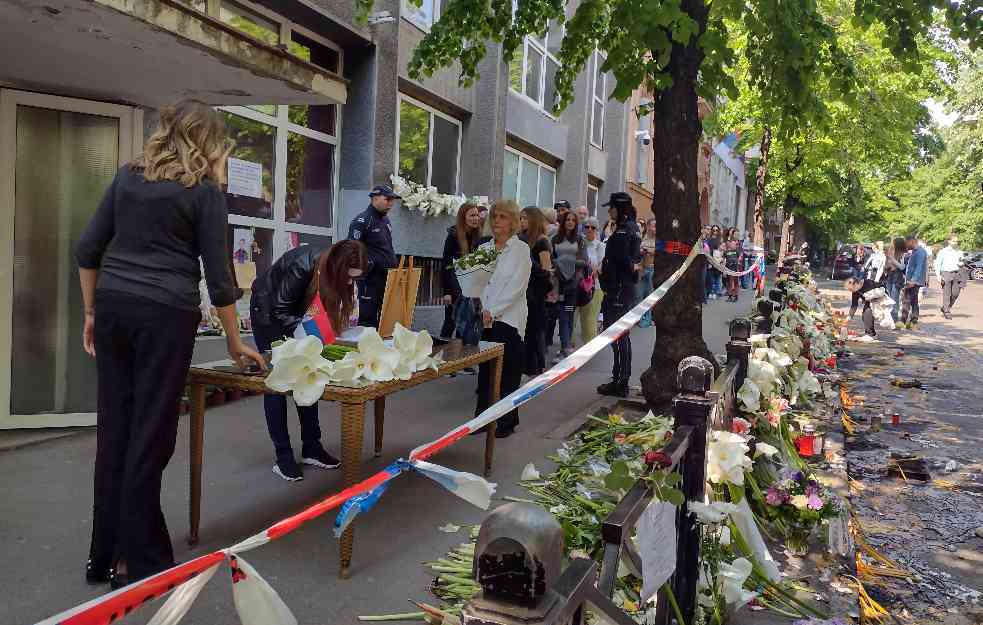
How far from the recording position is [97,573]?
3426 millimetres

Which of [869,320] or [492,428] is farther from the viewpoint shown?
[869,320]

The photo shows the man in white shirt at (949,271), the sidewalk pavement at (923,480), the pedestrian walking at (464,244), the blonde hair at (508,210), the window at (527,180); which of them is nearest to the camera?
the sidewalk pavement at (923,480)

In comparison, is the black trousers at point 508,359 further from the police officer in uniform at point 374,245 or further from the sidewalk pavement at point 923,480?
the sidewalk pavement at point 923,480

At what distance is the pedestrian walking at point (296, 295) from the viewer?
4.46m

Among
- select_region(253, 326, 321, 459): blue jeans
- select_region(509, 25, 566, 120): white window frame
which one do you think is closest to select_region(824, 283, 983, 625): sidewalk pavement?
select_region(253, 326, 321, 459): blue jeans

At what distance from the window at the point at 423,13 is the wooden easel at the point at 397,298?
620 centimetres

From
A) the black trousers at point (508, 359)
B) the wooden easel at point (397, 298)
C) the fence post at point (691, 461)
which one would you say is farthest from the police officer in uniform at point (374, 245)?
the fence post at point (691, 461)

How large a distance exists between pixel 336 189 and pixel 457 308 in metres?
2.44

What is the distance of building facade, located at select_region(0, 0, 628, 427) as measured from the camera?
462 cm

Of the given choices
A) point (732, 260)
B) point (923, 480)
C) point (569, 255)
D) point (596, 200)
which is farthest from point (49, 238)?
point (732, 260)

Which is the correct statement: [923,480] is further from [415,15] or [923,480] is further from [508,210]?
[415,15]

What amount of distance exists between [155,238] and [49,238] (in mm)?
3084

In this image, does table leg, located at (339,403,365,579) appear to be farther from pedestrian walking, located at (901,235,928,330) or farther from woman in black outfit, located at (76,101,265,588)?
pedestrian walking, located at (901,235,928,330)

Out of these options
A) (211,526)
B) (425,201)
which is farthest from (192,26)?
(425,201)
